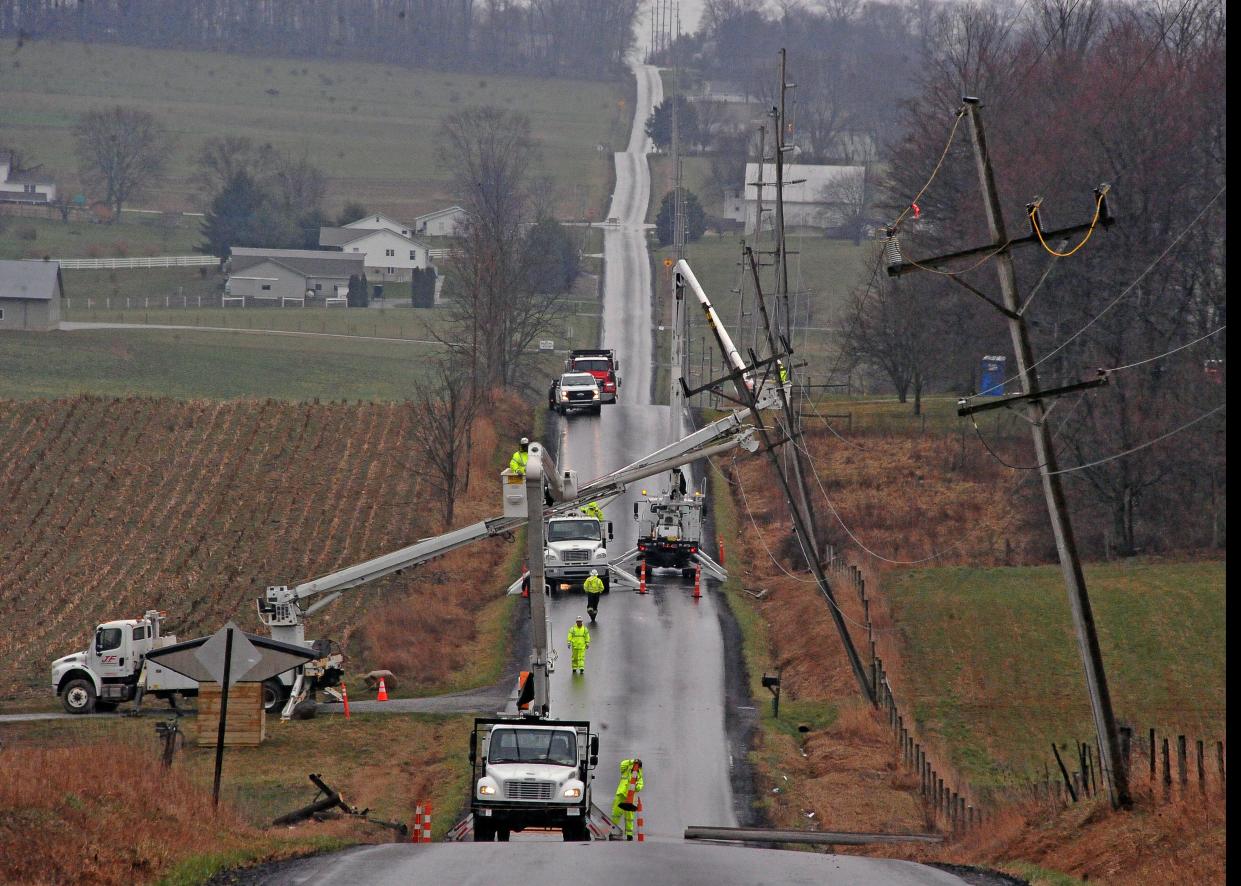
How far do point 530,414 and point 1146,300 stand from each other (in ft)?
86.0

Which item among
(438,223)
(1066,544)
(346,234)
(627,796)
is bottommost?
(627,796)

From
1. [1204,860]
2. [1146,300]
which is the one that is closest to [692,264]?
[1146,300]

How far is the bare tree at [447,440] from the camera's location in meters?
50.7

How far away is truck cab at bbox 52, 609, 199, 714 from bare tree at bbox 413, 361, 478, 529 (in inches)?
679

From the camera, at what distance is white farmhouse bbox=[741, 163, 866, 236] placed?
465 ft

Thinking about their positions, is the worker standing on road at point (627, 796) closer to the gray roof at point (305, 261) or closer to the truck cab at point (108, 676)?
the truck cab at point (108, 676)

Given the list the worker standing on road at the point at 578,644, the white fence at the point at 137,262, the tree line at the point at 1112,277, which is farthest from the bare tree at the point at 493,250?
the worker standing on road at the point at 578,644

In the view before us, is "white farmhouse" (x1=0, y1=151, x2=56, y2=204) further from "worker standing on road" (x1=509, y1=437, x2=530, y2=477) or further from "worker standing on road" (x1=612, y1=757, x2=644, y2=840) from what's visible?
"worker standing on road" (x1=612, y1=757, x2=644, y2=840)

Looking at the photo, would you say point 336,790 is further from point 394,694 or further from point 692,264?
point 692,264

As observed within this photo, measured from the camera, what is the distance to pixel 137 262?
124750 mm

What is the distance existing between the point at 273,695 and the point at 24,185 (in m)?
128

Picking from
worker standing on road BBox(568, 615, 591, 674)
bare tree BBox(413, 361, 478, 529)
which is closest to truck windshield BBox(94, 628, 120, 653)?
worker standing on road BBox(568, 615, 591, 674)

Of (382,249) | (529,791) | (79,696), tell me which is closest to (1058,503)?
(529,791)

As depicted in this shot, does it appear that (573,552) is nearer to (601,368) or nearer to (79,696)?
(79,696)
